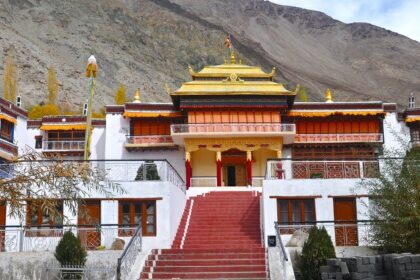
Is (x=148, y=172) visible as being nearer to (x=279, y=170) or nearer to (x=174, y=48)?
(x=279, y=170)

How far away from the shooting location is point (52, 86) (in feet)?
270

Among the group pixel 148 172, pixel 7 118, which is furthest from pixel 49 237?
pixel 7 118

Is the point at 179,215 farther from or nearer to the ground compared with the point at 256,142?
nearer to the ground

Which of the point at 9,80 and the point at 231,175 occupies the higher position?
the point at 9,80

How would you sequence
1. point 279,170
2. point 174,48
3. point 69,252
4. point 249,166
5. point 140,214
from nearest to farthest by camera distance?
point 69,252
point 140,214
point 279,170
point 249,166
point 174,48

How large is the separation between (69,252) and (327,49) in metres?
171

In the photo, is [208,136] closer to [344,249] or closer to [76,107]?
[344,249]

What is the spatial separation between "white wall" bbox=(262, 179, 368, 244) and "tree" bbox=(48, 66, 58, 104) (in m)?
61.1

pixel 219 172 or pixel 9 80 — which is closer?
pixel 219 172

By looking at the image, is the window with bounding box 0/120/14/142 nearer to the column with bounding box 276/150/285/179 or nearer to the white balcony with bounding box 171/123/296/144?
the white balcony with bounding box 171/123/296/144

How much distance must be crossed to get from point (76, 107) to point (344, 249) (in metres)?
65.7

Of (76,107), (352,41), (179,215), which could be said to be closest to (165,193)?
(179,215)

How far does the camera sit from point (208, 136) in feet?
126

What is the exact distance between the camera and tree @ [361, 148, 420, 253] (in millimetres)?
17703
